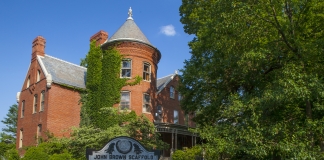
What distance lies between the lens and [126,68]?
1091 inches

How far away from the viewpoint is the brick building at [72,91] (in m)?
27.6

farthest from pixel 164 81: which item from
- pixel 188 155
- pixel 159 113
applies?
pixel 188 155

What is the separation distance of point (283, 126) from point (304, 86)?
1798mm

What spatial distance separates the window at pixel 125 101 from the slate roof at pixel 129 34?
4309 mm

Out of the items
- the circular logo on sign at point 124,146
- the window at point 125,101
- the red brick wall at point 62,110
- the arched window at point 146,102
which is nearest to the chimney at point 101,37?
the red brick wall at point 62,110

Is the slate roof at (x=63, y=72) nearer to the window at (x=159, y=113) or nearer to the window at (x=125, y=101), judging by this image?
the window at (x=125, y=101)

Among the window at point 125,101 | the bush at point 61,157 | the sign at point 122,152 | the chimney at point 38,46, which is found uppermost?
the chimney at point 38,46

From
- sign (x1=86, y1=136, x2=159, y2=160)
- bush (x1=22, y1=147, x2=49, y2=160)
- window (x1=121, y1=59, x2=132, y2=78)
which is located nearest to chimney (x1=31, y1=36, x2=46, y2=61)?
window (x1=121, y1=59, x2=132, y2=78)

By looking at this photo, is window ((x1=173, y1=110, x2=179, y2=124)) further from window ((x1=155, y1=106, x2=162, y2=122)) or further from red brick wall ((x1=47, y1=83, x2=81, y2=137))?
red brick wall ((x1=47, y1=83, x2=81, y2=137))

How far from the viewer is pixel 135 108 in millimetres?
27234

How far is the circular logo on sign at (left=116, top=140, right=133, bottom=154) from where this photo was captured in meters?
9.78

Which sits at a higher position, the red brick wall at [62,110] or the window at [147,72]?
the window at [147,72]

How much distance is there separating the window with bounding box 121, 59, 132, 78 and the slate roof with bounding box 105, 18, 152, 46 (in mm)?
1829

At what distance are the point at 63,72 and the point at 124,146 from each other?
22.1m
